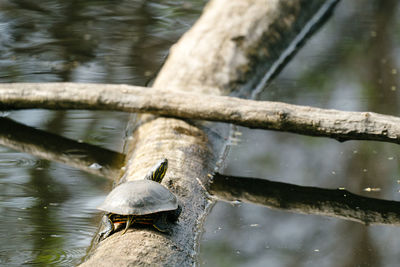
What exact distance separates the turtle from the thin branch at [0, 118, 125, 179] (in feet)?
4.43

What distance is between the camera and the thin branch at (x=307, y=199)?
3953 millimetres

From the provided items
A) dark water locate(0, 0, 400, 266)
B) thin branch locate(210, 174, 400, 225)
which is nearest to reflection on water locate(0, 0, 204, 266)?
dark water locate(0, 0, 400, 266)

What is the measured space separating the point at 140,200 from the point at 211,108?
1714mm

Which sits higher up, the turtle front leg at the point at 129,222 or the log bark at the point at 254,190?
the turtle front leg at the point at 129,222

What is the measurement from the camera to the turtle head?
3.41 meters

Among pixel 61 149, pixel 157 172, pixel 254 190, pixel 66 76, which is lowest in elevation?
pixel 66 76

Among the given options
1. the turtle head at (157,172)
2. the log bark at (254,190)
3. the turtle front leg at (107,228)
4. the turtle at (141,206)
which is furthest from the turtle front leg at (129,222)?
the log bark at (254,190)

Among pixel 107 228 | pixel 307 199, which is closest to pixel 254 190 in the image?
pixel 307 199

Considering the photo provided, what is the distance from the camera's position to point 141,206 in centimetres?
302

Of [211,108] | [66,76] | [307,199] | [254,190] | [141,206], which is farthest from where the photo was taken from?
[66,76]

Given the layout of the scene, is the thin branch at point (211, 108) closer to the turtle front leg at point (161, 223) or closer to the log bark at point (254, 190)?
the log bark at point (254, 190)

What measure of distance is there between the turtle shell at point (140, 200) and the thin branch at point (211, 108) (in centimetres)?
151

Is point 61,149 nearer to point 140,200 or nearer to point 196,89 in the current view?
point 196,89

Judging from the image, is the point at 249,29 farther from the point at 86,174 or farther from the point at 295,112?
the point at 86,174
